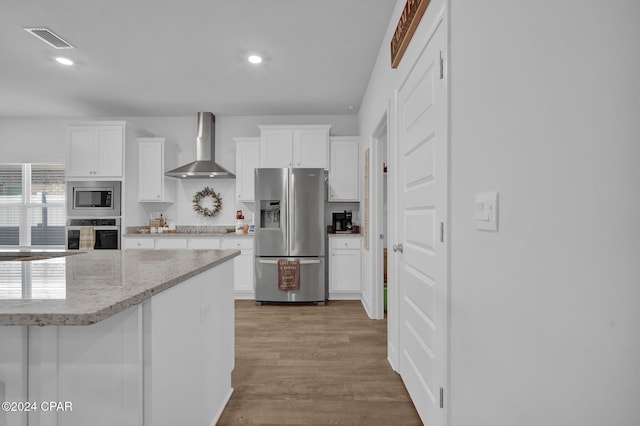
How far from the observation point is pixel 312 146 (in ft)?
14.9

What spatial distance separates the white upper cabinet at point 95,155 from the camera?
4.45 metres

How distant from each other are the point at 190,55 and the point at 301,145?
1.79m

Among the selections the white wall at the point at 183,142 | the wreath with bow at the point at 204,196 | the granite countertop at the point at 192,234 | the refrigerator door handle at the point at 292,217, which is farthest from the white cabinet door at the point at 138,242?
the refrigerator door handle at the point at 292,217

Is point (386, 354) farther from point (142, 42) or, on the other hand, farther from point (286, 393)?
point (142, 42)

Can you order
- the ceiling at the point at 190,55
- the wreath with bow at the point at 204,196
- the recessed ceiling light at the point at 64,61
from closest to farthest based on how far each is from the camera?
the ceiling at the point at 190,55
the recessed ceiling light at the point at 64,61
the wreath with bow at the point at 204,196

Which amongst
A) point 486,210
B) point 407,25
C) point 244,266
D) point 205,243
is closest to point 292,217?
point 244,266

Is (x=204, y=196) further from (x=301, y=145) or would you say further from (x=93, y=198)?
(x=301, y=145)

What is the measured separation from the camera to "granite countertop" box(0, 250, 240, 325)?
78 cm

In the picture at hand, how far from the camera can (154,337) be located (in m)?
1.07

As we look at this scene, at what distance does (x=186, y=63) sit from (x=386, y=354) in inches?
131

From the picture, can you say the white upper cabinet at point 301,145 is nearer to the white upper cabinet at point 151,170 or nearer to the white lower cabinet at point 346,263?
the white lower cabinet at point 346,263

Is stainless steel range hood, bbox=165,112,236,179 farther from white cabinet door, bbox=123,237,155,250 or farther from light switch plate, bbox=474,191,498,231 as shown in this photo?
light switch plate, bbox=474,191,498,231

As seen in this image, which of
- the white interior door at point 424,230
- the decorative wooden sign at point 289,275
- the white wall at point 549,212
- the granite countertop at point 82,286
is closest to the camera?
the white wall at point 549,212

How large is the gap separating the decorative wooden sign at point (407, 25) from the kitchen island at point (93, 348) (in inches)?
66.0
